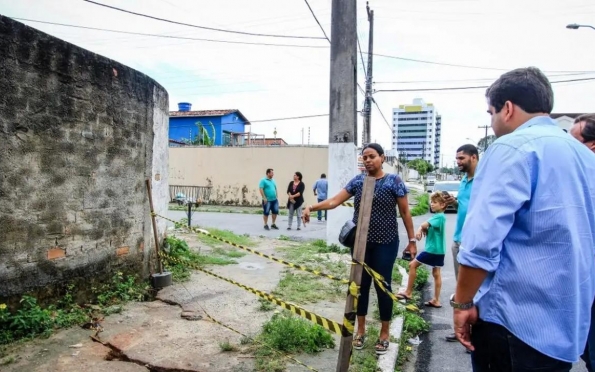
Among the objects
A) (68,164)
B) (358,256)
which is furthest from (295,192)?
→ (358,256)

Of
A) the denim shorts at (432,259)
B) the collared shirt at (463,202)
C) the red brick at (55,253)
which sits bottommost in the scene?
the denim shorts at (432,259)

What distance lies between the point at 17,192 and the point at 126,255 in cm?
162

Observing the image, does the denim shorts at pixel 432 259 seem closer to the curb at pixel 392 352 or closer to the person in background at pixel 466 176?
the person in background at pixel 466 176

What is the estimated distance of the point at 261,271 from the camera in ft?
21.9

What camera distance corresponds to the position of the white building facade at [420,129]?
10631cm

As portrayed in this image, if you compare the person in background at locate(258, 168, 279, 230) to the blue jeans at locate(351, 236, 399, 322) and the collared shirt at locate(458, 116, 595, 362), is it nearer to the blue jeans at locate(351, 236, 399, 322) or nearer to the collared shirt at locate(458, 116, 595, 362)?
the blue jeans at locate(351, 236, 399, 322)

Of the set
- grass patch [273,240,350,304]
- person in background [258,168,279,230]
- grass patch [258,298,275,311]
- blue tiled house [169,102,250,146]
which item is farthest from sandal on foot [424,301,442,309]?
blue tiled house [169,102,250,146]

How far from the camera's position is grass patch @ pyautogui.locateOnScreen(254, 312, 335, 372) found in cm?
343

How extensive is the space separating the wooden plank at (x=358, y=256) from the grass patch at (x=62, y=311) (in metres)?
2.62

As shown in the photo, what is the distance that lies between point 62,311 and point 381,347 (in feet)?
9.92

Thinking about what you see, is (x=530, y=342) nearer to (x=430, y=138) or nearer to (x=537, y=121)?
(x=537, y=121)

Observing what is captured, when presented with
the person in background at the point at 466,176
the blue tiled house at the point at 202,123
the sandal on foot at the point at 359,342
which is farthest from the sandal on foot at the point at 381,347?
the blue tiled house at the point at 202,123

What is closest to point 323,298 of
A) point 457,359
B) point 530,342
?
point 457,359

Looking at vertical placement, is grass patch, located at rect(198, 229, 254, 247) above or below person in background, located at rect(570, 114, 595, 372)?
below
